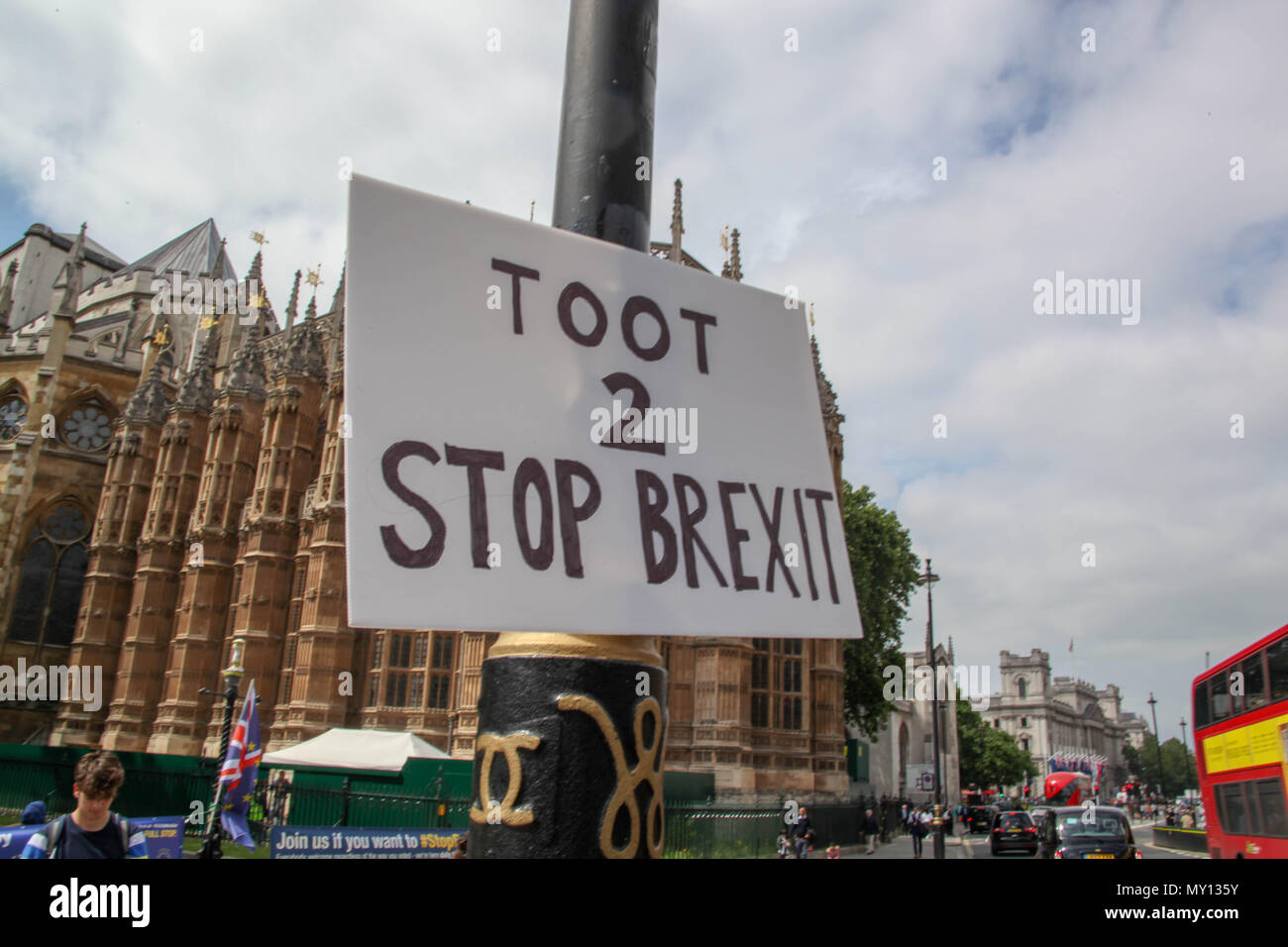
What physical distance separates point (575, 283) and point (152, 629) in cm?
3871

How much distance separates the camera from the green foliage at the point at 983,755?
255ft

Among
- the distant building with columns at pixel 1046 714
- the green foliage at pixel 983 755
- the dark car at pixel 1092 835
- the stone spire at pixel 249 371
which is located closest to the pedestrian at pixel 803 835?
the dark car at pixel 1092 835

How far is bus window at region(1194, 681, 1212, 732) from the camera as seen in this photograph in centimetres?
1548

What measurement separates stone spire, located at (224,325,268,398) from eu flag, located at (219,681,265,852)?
2210cm

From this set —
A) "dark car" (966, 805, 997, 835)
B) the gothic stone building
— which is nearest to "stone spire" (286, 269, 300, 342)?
the gothic stone building

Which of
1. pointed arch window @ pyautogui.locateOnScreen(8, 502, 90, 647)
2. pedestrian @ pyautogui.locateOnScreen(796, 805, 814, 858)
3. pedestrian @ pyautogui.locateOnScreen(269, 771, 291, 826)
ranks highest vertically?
pointed arch window @ pyautogui.locateOnScreen(8, 502, 90, 647)

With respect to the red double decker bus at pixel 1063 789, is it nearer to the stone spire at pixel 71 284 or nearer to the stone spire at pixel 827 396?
the stone spire at pixel 827 396

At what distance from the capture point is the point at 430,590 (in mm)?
1937

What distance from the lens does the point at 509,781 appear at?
79.6 inches

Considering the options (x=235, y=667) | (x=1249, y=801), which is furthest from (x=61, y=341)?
(x=1249, y=801)

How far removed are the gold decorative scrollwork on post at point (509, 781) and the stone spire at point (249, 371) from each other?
120ft

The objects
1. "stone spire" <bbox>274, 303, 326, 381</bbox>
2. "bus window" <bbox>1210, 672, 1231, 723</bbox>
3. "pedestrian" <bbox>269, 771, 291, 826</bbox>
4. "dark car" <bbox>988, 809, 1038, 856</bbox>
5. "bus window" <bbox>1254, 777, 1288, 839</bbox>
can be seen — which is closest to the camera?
"bus window" <bbox>1254, 777, 1288, 839</bbox>

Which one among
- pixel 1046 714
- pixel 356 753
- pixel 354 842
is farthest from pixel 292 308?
pixel 1046 714

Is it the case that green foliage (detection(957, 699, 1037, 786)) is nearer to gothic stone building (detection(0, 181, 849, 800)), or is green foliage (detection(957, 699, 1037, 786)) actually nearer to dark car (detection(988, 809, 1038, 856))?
dark car (detection(988, 809, 1038, 856))
